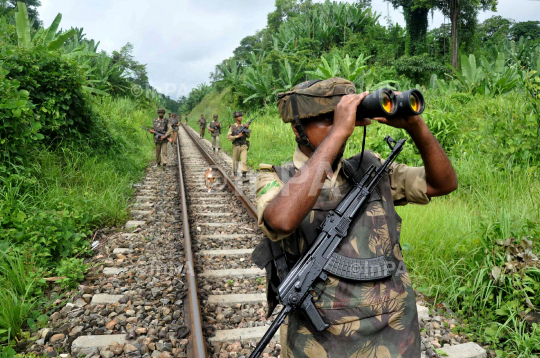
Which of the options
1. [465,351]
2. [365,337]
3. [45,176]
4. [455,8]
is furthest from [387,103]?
[455,8]

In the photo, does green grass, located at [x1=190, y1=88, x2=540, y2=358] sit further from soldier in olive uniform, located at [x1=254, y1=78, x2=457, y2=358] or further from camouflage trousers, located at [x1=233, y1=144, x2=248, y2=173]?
camouflage trousers, located at [x1=233, y1=144, x2=248, y2=173]

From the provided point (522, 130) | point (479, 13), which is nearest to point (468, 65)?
point (522, 130)

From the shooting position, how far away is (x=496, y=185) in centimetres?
460

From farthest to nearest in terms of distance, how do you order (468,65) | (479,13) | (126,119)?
(479,13) < (126,119) < (468,65)

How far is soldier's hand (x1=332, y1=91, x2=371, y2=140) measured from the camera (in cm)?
114

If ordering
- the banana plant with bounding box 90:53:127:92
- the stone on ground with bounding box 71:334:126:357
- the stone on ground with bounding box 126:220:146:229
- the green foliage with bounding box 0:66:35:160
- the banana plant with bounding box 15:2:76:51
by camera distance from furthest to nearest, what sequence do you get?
the banana plant with bounding box 90:53:127:92 < the banana plant with bounding box 15:2:76:51 < the stone on ground with bounding box 126:220:146:229 < the green foliage with bounding box 0:66:35:160 < the stone on ground with bounding box 71:334:126:357

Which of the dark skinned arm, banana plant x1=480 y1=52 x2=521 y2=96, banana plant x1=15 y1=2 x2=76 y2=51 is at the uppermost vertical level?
banana plant x1=15 y1=2 x2=76 y2=51

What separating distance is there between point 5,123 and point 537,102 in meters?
6.76

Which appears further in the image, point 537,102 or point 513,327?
point 537,102

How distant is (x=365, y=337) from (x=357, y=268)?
23cm

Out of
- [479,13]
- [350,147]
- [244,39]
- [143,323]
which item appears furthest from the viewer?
[244,39]

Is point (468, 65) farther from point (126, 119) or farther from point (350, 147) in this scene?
point (126, 119)

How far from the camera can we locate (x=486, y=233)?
3061 mm

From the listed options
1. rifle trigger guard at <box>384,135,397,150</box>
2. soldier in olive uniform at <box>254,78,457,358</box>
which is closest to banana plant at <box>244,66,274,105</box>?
rifle trigger guard at <box>384,135,397,150</box>
